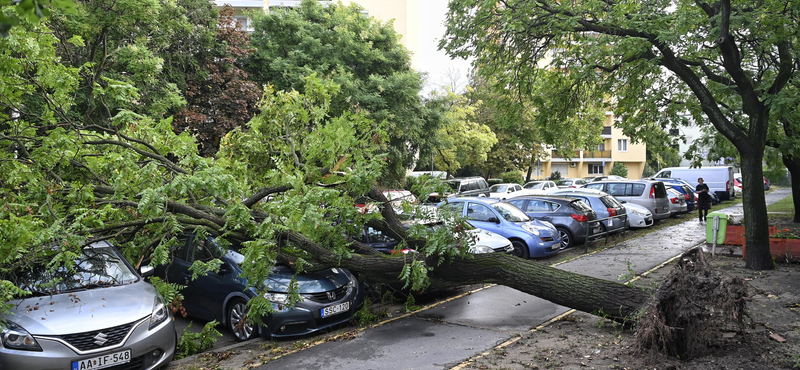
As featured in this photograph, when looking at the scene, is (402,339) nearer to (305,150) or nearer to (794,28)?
(305,150)

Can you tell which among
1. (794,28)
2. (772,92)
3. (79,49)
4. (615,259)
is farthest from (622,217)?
(79,49)

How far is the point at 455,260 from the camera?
7340 mm

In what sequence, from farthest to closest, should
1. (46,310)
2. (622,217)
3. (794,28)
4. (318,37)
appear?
(318,37) → (622,217) → (794,28) → (46,310)

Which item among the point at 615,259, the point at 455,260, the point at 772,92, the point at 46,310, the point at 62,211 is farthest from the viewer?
the point at 615,259

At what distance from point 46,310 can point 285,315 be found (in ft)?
8.51

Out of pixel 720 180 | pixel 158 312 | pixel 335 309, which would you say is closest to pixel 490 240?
pixel 335 309

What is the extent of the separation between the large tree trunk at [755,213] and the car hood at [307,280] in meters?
7.85

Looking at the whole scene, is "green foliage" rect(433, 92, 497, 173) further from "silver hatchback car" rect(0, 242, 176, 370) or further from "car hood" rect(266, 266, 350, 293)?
"silver hatchback car" rect(0, 242, 176, 370)

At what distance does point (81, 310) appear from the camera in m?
5.55

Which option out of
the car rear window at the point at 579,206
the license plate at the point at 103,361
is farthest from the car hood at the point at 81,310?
the car rear window at the point at 579,206

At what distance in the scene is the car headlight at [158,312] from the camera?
19.2 feet

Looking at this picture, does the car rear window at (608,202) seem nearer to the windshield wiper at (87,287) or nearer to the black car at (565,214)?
the black car at (565,214)

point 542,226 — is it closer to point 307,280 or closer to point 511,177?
point 307,280

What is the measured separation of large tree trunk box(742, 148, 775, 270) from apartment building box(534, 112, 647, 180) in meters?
53.4
